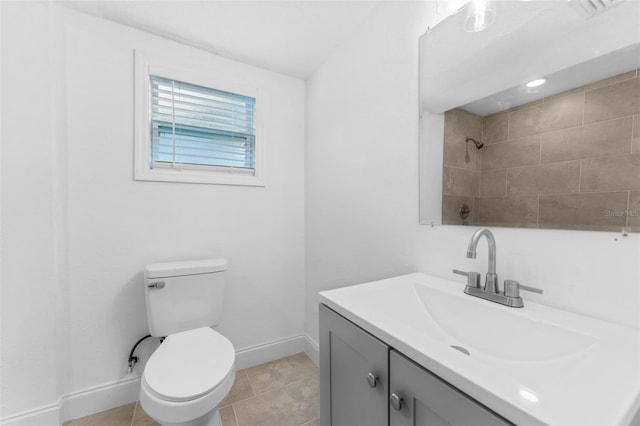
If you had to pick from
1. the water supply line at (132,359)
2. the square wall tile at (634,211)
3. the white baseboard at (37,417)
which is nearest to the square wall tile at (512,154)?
the square wall tile at (634,211)

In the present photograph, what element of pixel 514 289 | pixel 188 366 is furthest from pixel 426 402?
pixel 188 366

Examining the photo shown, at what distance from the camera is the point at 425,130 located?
1.17 m

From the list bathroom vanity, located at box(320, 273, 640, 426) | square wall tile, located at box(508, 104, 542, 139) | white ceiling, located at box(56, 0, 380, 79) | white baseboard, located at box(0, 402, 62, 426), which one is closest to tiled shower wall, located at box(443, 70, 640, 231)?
square wall tile, located at box(508, 104, 542, 139)

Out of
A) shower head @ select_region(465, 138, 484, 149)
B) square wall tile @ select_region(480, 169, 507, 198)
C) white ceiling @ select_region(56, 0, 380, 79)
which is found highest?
white ceiling @ select_region(56, 0, 380, 79)

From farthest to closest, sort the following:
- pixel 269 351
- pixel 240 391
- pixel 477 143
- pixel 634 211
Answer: pixel 269 351
pixel 240 391
pixel 477 143
pixel 634 211

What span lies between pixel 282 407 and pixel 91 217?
1.54 meters

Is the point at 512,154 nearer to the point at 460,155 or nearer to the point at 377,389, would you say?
the point at 460,155

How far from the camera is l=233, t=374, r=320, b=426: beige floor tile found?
143 centimetres

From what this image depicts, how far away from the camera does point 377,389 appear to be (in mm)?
720

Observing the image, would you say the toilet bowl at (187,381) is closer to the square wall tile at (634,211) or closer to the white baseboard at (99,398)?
the white baseboard at (99,398)

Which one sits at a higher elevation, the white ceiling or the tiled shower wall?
the white ceiling

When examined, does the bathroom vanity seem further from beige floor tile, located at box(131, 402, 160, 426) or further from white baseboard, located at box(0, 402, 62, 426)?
white baseboard, located at box(0, 402, 62, 426)

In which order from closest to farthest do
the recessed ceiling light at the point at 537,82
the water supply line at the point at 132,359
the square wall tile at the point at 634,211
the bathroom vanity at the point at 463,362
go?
the bathroom vanity at the point at 463,362 → the square wall tile at the point at 634,211 → the recessed ceiling light at the point at 537,82 → the water supply line at the point at 132,359

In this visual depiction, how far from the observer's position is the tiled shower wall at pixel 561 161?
672mm
